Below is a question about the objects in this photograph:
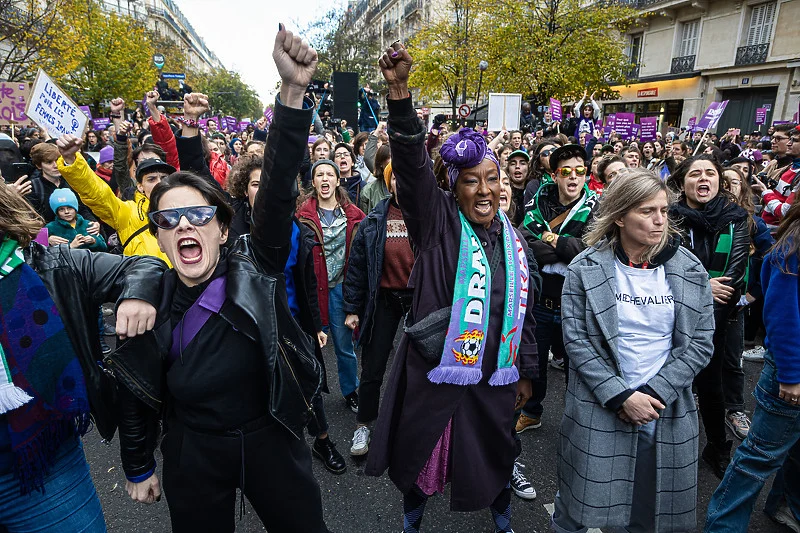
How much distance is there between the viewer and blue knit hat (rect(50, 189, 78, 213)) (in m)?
4.70

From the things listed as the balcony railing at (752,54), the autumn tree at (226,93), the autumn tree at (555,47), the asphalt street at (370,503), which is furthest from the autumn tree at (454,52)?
the autumn tree at (226,93)

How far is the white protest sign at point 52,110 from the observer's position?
3880mm

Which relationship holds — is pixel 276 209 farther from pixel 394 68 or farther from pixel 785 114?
pixel 785 114

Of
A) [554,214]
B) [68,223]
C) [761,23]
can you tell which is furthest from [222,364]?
[761,23]

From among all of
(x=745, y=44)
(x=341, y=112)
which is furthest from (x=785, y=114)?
(x=341, y=112)

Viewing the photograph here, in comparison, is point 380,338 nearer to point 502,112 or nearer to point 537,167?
point 537,167

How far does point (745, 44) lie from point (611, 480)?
1002 inches

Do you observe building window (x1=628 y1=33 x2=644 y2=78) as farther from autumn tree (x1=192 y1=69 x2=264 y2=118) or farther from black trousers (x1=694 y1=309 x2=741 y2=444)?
autumn tree (x1=192 y1=69 x2=264 y2=118)

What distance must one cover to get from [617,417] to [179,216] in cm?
208

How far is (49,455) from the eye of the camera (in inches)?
63.2

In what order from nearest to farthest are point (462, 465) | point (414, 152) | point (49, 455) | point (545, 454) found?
1. point (49, 455)
2. point (414, 152)
3. point (462, 465)
4. point (545, 454)

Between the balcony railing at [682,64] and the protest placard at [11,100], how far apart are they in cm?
2635

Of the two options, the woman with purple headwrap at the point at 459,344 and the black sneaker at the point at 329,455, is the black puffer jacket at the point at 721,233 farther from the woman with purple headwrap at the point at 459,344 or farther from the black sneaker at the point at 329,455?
the black sneaker at the point at 329,455

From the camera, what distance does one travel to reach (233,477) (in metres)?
1.79
